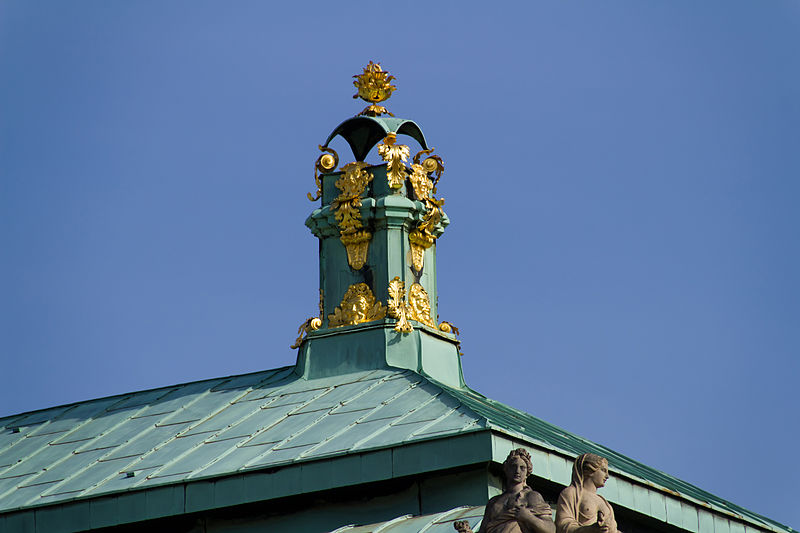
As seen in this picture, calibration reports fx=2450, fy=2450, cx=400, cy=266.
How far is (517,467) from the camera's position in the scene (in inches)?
1211

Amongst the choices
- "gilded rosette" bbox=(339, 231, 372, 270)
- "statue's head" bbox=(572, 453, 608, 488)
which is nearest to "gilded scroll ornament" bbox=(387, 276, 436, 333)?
"gilded rosette" bbox=(339, 231, 372, 270)

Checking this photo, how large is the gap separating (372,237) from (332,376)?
2.68 m

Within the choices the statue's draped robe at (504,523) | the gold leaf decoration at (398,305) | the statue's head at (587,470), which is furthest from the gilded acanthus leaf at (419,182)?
the statue's draped robe at (504,523)

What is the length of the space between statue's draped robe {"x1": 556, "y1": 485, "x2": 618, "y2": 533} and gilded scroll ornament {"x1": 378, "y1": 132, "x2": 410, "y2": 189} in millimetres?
10909

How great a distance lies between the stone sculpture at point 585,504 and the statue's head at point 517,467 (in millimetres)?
547

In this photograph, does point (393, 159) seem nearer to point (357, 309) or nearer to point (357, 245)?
point (357, 245)

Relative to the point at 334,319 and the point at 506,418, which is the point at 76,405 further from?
the point at 506,418

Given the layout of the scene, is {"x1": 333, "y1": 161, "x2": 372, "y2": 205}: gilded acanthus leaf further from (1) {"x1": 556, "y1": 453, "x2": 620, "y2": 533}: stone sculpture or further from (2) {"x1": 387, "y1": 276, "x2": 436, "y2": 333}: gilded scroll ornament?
(1) {"x1": 556, "y1": 453, "x2": 620, "y2": 533}: stone sculpture

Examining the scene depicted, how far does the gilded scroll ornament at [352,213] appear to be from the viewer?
1591 inches

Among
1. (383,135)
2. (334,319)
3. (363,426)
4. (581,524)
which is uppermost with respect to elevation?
(383,135)

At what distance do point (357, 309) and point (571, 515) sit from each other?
32.8ft

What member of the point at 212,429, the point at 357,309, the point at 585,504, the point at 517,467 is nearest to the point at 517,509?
the point at 517,467

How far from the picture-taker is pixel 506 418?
35.8 metres

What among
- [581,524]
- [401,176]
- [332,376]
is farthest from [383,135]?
[581,524]
